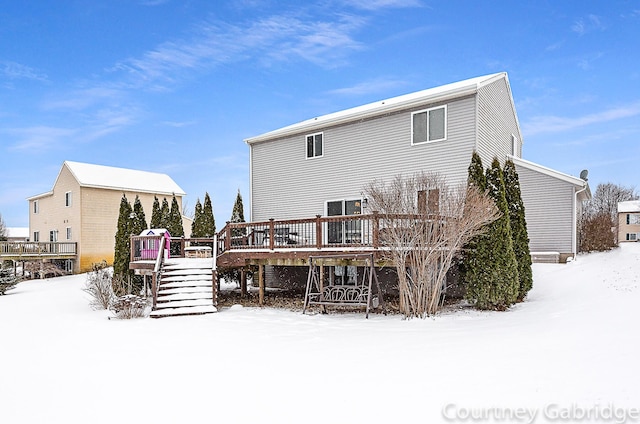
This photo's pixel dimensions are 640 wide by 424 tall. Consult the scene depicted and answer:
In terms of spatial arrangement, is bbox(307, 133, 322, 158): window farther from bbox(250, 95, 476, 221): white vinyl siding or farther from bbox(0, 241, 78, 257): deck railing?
bbox(0, 241, 78, 257): deck railing

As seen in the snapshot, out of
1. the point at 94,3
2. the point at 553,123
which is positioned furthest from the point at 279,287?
the point at 553,123

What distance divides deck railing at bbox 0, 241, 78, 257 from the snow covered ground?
1887 cm

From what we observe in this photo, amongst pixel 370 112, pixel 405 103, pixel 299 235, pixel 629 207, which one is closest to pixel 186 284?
pixel 299 235

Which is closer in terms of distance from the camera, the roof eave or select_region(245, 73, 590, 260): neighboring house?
the roof eave

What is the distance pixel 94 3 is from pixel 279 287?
13.3 meters

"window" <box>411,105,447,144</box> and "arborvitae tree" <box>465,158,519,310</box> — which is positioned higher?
"window" <box>411,105,447,144</box>

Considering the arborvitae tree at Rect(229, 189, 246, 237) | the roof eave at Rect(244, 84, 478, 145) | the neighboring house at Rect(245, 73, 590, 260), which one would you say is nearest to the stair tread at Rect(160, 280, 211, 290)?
the neighboring house at Rect(245, 73, 590, 260)

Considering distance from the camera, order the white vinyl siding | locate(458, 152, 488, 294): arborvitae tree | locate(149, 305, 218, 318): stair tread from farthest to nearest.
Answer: the white vinyl siding
locate(149, 305, 218, 318): stair tread
locate(458, 152, 488, 294): arborvitae tree

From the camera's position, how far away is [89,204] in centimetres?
2827

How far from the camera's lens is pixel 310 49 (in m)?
20.0

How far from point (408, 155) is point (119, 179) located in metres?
23.7

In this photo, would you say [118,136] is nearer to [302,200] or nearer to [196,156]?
[196,156]

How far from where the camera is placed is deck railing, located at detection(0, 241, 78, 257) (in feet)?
85.8

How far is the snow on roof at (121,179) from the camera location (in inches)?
1129
